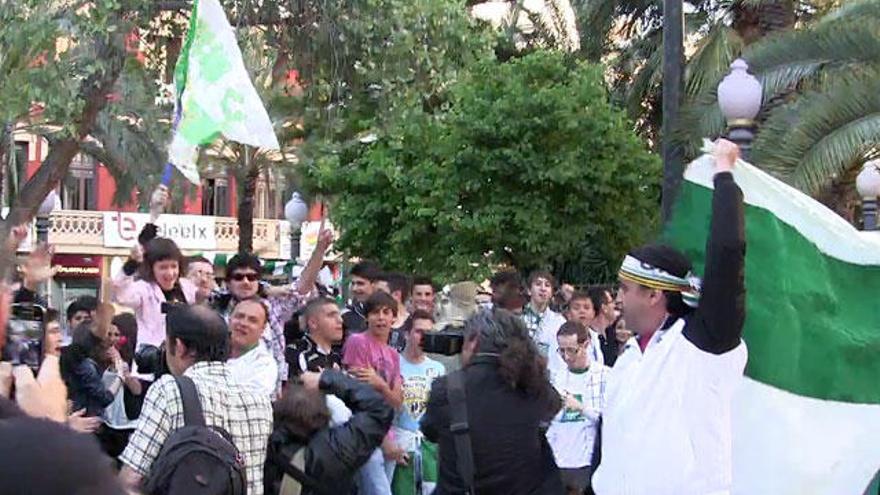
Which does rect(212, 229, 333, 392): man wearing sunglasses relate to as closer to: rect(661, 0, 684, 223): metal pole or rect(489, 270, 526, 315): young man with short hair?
rect(489, 270, 526, 315): young man with short hair

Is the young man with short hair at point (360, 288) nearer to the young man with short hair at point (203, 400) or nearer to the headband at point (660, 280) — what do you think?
the young man with short hair at point (203, 400)

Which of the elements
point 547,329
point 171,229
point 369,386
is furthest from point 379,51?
point 171,229

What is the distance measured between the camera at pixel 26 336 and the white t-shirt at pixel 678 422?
7.58ft

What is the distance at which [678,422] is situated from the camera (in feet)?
14.1

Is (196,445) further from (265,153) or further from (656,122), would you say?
(265,153)

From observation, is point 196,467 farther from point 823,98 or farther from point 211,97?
point 823,98

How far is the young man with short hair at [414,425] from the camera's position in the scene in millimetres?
7855

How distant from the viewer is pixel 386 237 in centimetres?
2225

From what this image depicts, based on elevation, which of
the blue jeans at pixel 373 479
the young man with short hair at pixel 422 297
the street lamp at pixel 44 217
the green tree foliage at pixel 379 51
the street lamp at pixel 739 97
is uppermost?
the green tree foliage at pixel 379 51

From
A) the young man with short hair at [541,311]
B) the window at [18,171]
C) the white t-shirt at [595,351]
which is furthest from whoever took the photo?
the window at [18,171]

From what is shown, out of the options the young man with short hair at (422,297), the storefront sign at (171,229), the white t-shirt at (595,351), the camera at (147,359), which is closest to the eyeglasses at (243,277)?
the camera at (147,359)

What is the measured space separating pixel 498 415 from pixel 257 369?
1.13 m

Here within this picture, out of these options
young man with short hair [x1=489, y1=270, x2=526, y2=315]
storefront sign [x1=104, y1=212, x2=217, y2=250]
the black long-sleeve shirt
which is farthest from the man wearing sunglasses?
storefront sign [x1=104, y1=212, x2=217, y2=250]

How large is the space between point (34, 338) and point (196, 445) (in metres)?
1.79
